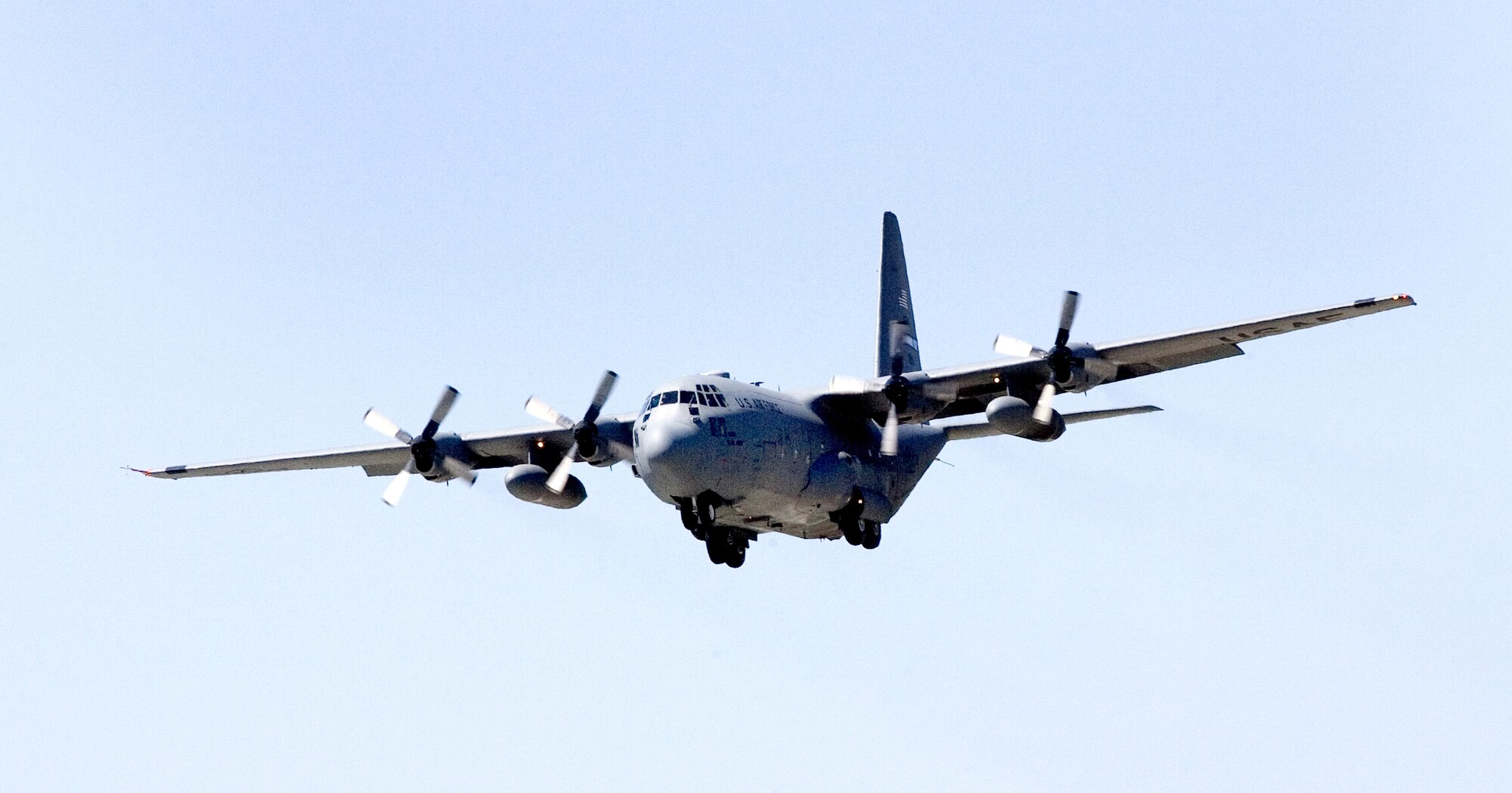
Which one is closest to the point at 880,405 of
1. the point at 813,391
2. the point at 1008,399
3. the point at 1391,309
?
the point at 813,391

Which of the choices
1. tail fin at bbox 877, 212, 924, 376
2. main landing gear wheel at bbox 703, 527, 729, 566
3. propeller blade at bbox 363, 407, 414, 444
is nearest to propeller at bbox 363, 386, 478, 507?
propeller blade at bbox 363, 407, 414, 444

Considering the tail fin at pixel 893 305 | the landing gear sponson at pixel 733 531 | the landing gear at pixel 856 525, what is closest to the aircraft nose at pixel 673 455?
the landing gear sponson at pixel 733 531

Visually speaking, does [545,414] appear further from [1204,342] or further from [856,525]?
[1204,342]

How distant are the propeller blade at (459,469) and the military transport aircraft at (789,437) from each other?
30mm

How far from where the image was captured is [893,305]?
122 ft

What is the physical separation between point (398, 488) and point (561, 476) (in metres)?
3.35

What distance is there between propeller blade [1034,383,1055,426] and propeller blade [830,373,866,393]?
11.3 ft

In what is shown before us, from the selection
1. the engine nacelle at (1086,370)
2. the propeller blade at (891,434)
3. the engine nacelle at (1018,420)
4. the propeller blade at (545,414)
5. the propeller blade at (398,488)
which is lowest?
the propeller blade at (398,488)

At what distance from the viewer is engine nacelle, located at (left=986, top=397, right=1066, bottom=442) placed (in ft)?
91.9

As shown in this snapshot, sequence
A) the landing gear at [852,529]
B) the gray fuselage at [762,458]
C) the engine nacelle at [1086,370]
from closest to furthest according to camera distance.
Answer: the gray fuselage at [762,458] < the engine nacelle at [1086,370] < the landing gear at [852,529]

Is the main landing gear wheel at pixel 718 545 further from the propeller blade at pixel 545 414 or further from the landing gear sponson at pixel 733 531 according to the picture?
the propeller blade at pixel 545 414

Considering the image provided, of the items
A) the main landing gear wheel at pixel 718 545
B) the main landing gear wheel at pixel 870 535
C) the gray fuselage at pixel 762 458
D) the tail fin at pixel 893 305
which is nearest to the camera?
the gray fuselage at pixel 762 458

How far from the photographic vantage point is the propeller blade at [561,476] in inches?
1246

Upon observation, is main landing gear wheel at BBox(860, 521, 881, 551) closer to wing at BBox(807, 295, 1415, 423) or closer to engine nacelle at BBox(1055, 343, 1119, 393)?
wing at BBox(807, 295, 1415, 423)
